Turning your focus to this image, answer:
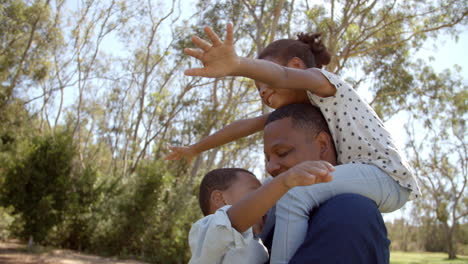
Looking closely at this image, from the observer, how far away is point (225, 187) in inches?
89.6

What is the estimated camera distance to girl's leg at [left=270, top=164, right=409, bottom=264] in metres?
1.56

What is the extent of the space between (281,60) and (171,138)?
20.9 metres

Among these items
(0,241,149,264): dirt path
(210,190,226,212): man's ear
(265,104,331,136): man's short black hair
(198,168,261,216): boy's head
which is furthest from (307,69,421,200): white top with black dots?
(0,241,149,264): dirt path

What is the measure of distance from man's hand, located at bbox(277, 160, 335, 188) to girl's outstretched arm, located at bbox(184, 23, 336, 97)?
430 millimetres

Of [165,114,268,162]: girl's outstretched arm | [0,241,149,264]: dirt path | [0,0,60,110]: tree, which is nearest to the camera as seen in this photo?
[165,114,268,162]: girl's outstretched arm

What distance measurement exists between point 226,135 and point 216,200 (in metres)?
0.51

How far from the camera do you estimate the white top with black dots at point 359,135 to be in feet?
5.96

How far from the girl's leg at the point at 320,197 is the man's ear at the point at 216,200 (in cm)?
63

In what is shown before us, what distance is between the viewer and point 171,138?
75.0 ft

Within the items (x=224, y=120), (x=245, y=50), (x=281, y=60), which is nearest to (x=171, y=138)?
(x=224, y=120)

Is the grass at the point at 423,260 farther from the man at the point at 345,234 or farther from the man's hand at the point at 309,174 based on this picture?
the man's hand at the point at 309,174

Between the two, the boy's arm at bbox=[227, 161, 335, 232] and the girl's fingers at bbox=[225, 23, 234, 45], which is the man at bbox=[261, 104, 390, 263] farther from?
the girl's fingers at bbox=[225, 23, 234, 45]

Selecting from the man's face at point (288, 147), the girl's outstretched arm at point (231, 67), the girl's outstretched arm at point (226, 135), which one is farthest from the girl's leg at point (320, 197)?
the girl's outstretched arm at point (226, 135)

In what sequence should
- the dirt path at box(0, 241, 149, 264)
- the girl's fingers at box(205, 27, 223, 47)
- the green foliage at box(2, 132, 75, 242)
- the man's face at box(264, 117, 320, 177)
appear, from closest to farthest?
the girl's fingers at box(205, 27, 223, 47)
the man's face at box(264, 117, 320, 177)
the dirt path at box(0, 241, 149, 264)
the green foliage at box(2, 132, 75, 242)
